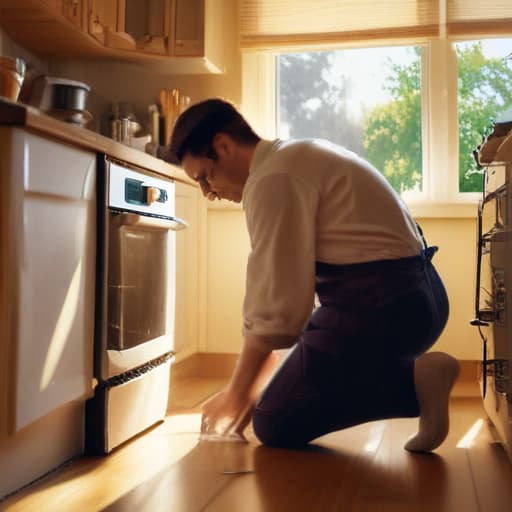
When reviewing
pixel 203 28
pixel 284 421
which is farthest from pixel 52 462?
pixel 203 28

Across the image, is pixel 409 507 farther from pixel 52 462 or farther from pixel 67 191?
pixel 67 191

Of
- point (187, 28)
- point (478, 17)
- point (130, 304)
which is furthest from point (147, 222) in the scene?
point (478, 17)

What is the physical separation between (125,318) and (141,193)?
1.18ft

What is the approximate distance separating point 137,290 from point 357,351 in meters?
0.64

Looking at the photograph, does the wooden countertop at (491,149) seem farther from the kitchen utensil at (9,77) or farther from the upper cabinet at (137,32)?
the upper cabinet at (137,32)

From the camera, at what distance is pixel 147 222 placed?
2.14m

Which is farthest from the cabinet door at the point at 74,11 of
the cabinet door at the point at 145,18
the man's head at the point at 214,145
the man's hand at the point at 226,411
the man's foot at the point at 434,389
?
the man's foot at the point at 434,389

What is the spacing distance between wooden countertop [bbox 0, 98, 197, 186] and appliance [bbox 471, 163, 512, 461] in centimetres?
94

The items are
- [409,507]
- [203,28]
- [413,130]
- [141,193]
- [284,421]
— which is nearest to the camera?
[409,507]

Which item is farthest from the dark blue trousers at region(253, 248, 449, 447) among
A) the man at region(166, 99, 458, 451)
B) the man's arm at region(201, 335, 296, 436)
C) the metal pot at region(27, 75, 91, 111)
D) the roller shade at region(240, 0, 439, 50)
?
the roller shade at region(240, 0, 439, 50)

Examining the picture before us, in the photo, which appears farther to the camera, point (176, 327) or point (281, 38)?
point (281, 38)

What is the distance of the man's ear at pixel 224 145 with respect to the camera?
191 cm

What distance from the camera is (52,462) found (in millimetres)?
1792

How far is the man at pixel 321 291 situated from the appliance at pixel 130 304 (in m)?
0.22
